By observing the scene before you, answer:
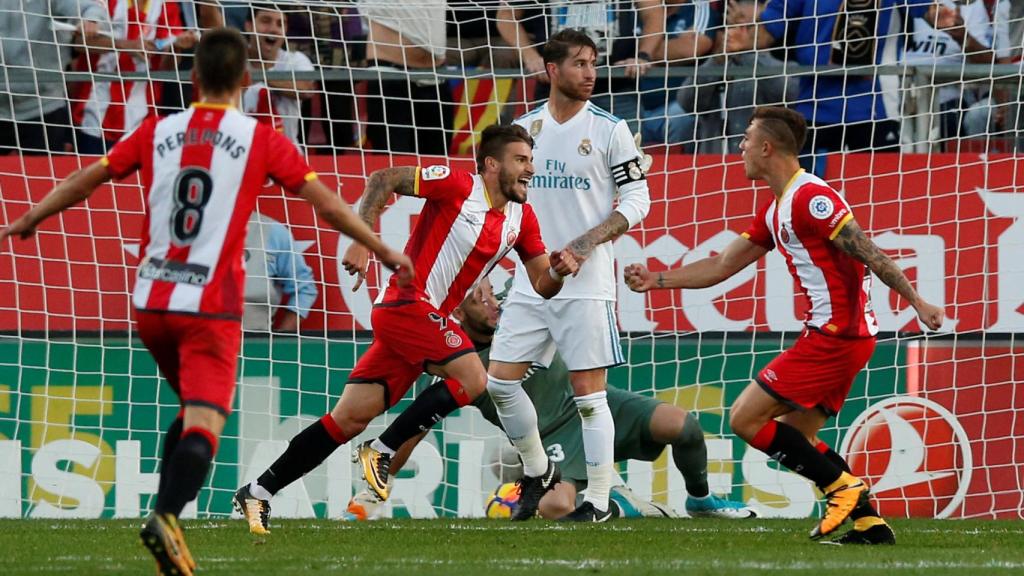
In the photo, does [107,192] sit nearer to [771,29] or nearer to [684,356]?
[684,356]

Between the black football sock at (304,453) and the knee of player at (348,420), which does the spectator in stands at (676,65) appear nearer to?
the knee of player at (348,420)

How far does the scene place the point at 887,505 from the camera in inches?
347

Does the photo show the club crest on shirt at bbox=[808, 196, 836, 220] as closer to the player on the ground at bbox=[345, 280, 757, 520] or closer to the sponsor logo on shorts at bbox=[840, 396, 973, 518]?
the player on the ground at bbox=[345, 280, 757, 520]

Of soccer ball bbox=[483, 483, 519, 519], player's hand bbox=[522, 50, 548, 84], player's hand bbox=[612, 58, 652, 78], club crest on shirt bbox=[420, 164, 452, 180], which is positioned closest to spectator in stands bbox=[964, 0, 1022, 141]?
player's hand bbox=[612, 58, 652, 78]

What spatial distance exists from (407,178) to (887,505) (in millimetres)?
3710

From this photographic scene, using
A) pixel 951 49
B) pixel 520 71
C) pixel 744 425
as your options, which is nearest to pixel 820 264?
pixel 744 425

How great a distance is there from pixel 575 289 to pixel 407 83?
2.57 metres

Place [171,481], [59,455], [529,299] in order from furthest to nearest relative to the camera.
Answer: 1. [59,455]
2. [529,299]
3. [171,481]

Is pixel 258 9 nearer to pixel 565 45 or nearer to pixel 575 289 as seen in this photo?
pixel 565 45

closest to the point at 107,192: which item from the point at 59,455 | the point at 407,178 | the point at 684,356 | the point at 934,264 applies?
the point at 59,455

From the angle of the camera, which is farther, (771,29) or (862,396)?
(771,29)

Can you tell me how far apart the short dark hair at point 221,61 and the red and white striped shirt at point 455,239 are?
6.70 feet

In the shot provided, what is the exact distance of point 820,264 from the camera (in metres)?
6.33

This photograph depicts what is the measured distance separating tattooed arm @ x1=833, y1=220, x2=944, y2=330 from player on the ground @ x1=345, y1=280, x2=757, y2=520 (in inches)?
83.2
